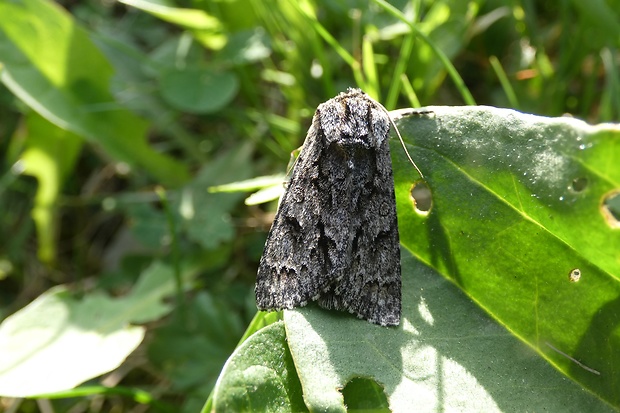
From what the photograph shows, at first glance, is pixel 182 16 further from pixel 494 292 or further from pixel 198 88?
pixel 494 292

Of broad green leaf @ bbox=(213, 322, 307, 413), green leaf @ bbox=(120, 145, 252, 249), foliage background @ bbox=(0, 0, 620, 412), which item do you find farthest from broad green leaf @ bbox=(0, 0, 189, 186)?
broad green leaf @ bbox=(213, 322, 307, 413)

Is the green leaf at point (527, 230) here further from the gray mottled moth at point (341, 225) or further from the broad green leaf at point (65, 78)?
the broad green leaf at point (65, 78)

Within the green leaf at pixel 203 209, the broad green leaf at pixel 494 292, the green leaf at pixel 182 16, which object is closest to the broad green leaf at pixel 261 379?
the broad green leaf at pixel 494 292

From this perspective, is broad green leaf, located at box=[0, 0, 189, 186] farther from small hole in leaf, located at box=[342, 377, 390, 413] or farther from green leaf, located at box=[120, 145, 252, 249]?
small hole in leaf, located at box=[342, 377, 390, 413]

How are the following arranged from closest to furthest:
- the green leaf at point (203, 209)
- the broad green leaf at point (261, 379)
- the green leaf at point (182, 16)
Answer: the broad green leaf at point (261, 379) → the green leaf at point (182, 16) → the green leaf at point (203, 209)

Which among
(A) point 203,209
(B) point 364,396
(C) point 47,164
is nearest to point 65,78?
(C) point 47,164
